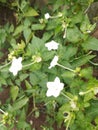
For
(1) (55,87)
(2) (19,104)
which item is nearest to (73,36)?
(1) (55,87)

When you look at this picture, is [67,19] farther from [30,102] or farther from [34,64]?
[30,102]

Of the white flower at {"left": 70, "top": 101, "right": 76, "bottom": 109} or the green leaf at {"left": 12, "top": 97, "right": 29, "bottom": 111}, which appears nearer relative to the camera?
the white flower at {"left": 70, "top": 101, "right": 76, "bottom": 109}

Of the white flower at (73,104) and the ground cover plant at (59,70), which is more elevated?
the ground cover plant at (59,70)

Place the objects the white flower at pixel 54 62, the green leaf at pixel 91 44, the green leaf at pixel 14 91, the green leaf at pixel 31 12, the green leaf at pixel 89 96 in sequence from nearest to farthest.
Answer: the green leaf at pixel 89 96
the white flower at pixel 54 62
the green leaf at pixel 91 44
the green leaf at pixel 14 91
the green leaf at pixel 31 12


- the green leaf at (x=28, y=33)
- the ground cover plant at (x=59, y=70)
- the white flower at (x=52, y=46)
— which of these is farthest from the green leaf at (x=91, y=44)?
the green leaf at (x=28, y=33)

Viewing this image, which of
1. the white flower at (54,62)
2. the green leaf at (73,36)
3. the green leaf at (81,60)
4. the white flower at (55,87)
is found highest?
the green leaf at (73,36)

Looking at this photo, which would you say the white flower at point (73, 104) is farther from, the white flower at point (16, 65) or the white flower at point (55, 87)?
the white flower at point (16, 65)

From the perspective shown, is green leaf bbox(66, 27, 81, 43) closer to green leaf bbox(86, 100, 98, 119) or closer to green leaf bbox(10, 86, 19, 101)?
green leaf bbox(86, 100, 98, 119)

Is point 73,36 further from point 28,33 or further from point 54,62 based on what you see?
point 28,33

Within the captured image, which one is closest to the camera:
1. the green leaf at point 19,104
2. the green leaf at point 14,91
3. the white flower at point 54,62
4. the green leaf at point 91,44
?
the white flower at point 54,62

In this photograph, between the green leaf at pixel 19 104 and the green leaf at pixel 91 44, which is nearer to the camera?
the green leaf at pixel 91 44

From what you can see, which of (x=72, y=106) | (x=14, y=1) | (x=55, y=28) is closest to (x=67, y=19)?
(x=55, y=28)

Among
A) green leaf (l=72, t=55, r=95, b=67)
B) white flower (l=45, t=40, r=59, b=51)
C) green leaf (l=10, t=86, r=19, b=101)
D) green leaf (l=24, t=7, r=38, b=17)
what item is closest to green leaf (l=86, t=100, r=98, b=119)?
green leaf (l=72, t=55, r=95, b=67)
